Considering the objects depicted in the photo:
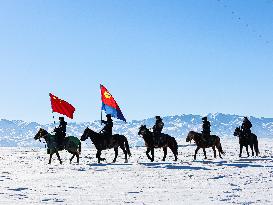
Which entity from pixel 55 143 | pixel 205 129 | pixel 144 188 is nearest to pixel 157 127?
pixel 205 129

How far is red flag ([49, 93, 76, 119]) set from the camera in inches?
1223

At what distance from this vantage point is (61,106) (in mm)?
31250

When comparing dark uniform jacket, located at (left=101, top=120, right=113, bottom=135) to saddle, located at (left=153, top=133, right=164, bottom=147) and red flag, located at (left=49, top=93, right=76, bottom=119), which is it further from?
red flag, located at (left=49, top=93, right=76, bottom=119)

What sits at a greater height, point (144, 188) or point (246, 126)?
point (246, 126)

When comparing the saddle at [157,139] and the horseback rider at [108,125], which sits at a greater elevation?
the horseback rider at [108,125]

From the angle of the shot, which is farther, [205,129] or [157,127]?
[205,129]

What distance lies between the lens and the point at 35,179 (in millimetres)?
17531

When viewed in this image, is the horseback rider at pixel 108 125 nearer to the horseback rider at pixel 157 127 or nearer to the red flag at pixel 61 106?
the horseback rider at pixel 157 127

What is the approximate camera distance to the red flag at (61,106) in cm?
3106

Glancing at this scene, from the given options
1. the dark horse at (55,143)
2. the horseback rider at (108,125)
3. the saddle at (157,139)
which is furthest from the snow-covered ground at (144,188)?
the dark horse at (55,143)

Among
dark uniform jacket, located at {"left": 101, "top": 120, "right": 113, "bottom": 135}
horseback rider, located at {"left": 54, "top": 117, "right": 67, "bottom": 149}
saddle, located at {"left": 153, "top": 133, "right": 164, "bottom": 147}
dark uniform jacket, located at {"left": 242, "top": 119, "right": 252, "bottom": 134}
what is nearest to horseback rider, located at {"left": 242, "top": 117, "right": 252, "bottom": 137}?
dark uniform jacket, located at {"left": 242, "top": 119, "right": 252, "bottom": 134}

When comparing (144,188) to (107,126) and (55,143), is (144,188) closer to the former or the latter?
(107,126)

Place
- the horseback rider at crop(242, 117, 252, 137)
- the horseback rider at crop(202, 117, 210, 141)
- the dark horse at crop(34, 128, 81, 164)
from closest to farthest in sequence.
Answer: the dark horse at crop(34, 128, 81, 164)
the horseback rider at crop(202, 117, 210, 141)
the horseback rider at crop(242, 117, 252, 137)

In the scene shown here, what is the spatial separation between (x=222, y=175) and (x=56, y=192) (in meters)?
7.09
